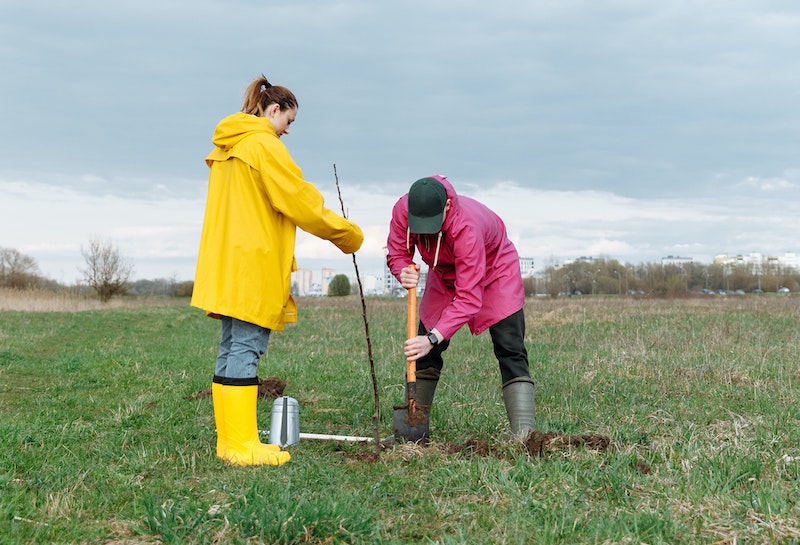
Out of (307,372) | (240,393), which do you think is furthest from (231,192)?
(307,372)

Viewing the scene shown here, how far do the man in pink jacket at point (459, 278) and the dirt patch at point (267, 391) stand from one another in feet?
7.76

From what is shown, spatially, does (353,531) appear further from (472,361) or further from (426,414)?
(472,361)

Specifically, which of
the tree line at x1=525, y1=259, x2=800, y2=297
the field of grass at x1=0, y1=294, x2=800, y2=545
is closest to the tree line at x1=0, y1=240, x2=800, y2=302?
the tree line at x1=525, y1=259, x2=800, y2=297

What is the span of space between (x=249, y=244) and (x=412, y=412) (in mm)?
1482

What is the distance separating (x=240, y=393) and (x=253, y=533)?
1.48m

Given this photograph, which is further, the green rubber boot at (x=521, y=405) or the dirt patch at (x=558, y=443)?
the green rubber boot at (x=521, y=405)

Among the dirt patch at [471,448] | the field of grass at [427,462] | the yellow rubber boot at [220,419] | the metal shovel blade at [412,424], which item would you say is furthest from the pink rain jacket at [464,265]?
the yellow rubber boot at [220,419]

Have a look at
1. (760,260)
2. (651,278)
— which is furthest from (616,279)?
(760,260)

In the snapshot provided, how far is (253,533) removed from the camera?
2969 millimetres

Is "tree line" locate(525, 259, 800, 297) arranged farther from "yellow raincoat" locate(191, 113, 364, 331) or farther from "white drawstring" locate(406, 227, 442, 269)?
"yellow raincoat" locate(191, 113, 364, 331)

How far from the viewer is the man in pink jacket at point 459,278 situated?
433 centimetres

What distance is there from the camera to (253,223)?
431 cm

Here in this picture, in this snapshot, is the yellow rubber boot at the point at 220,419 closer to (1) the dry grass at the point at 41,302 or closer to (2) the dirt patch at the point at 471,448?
(2) the dirt patch at the point at 471,448

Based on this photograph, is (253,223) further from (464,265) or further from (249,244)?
(464,265)
